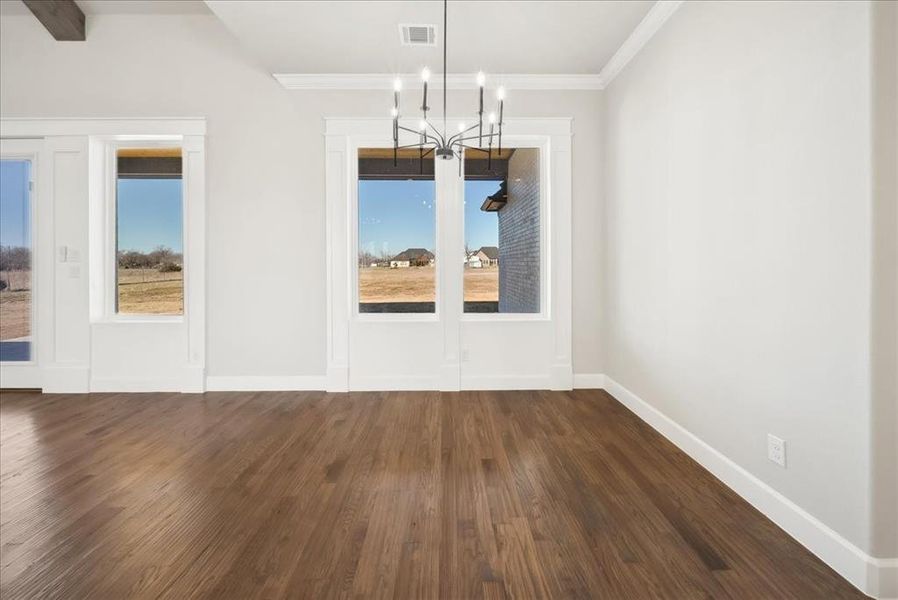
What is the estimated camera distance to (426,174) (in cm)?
445

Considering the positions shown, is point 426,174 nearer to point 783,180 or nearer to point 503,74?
point 503,74

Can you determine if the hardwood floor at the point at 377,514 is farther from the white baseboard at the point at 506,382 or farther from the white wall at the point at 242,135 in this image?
the white wall at the point at 242,135

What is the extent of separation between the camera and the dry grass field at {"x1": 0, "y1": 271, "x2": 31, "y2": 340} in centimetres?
441

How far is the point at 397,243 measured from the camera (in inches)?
175

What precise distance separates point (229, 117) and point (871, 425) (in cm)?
504

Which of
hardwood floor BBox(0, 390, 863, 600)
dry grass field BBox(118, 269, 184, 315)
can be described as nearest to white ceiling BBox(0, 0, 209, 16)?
dry grass field BBox(118, 269, 184, 315)

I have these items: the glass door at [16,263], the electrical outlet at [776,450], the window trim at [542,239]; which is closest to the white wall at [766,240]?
the electrical outlet at [776,450]

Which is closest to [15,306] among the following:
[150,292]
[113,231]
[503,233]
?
[113,231]

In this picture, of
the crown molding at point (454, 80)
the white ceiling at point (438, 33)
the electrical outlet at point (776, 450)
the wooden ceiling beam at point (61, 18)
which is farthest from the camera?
the crown molding at point (454, 80)

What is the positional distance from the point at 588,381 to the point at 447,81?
10.7ft

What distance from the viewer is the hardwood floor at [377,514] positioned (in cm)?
159

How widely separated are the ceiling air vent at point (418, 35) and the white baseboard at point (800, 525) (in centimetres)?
346

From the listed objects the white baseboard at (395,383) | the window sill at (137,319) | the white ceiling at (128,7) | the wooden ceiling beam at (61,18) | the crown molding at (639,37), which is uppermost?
the white ceiling at (128,7)

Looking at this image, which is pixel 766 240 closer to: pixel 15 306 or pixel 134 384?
pixel 134 384
